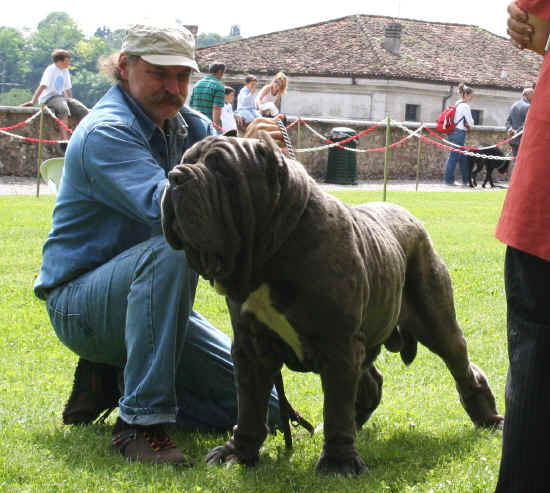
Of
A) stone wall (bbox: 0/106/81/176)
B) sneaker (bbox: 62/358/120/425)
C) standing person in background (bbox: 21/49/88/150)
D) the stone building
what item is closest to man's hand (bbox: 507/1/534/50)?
sneaker (bbox: 62/358/120/425)

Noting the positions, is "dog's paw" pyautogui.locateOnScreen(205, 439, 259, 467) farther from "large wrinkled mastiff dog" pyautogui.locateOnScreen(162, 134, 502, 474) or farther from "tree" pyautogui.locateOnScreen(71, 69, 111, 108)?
"tree" pyautogui.locateOnScreen(71, 69, 111, 108)

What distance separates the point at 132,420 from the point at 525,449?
1778 mm

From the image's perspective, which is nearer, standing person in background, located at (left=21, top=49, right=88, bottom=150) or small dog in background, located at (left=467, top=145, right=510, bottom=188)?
standing person in background, located at (left=21, top=49, right=88, bottom=150)

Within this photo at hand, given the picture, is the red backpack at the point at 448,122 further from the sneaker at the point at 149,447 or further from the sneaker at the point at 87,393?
the sneaker at the point at 149,447

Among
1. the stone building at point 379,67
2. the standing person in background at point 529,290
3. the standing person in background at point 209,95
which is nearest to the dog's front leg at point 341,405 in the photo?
the standing person in background at point 529,290

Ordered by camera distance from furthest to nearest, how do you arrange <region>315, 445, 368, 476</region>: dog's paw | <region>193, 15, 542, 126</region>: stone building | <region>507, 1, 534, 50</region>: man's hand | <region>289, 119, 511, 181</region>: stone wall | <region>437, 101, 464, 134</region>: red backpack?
1. <region>193, 15, 542, 126</region>: stone building
2. <region>437, 101, 464, 134</region>: red backpack
3. <region>289, 119, 511, 181</region>: stone wall
4. <region>315, 445, 368, 476</region>: dog's paw
5. <region>507, 1, 534, 50</region>: man's hand

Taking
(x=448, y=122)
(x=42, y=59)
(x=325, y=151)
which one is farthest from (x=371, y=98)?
(x=42, y=59)

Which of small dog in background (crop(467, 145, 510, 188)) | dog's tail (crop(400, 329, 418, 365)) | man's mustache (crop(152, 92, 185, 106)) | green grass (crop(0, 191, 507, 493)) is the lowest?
small dog in background (crop(467, 145, 510, 188))

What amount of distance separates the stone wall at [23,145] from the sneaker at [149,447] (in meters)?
16.2

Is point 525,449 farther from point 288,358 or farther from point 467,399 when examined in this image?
point 467,399

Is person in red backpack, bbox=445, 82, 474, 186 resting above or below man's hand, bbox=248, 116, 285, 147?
below

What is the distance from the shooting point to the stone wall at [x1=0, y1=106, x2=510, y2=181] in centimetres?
1920

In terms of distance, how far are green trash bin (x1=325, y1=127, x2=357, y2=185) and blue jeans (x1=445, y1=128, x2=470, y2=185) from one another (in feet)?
9.36

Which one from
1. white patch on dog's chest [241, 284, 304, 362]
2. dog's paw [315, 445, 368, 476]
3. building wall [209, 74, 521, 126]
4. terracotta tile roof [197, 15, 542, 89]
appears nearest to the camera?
white patch on dog's chest [241, 284, 304, 362]
